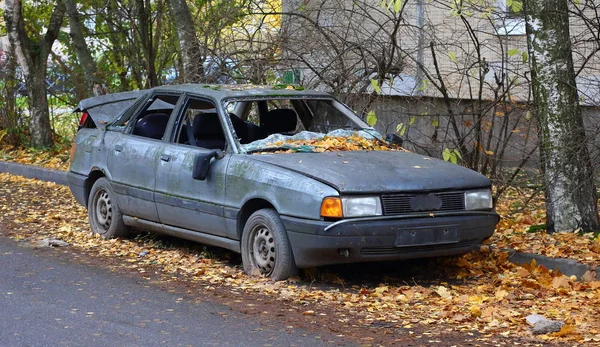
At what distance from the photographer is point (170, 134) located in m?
8.99

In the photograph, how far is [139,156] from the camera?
30.2 feet

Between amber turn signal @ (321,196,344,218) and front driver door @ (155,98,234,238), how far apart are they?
4.03 ft

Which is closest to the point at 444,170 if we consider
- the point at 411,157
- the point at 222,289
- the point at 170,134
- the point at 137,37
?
the point at 411,157

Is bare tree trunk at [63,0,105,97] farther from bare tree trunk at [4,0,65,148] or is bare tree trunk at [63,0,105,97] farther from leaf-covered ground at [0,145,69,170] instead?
leaf-covered ground at [0,145,69,170]

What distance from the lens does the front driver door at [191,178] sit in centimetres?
826

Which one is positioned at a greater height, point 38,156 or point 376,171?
point 38,156

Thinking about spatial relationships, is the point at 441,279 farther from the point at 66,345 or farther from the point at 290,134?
the point at 66,345

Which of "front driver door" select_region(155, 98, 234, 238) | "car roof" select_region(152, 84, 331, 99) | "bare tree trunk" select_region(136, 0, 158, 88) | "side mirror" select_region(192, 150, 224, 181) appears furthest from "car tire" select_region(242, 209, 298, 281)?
"bare tree trunk" select_region(136, 0, 158, 88)

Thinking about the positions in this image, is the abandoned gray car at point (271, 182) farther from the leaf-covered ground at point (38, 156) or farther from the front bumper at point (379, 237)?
the leaf-covered ground at point (38, 156)

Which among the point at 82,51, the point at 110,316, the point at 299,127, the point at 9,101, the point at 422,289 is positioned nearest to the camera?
the point at 110,316

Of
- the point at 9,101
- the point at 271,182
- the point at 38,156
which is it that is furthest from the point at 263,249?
the point at 9,101

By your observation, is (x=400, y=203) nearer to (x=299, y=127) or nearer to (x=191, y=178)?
(x=191, y=178)

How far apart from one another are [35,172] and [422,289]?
9.81 meters

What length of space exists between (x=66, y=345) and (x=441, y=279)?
3437 millimetres
